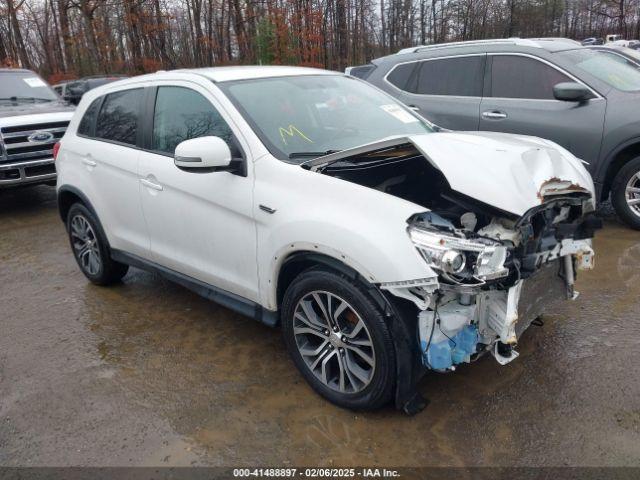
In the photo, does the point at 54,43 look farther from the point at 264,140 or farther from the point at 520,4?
the point at 264,140

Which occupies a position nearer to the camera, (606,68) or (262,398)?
(262,398)

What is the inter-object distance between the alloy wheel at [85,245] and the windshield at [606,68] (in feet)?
16.7

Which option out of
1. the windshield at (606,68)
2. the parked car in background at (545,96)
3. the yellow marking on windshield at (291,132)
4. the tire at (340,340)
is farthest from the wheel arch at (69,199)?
the windshield at (606,68)

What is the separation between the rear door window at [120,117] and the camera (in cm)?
422

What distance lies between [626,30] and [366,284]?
35.2 m

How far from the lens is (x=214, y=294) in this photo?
369 centimetres

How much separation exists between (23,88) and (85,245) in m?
5.64

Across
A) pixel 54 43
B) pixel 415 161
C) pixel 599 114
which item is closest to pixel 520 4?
pixel 54 43

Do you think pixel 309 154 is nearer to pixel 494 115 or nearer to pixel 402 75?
pixel 494 115

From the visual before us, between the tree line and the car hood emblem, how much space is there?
17.7m

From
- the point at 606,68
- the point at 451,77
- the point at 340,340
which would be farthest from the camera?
the point at 451,77

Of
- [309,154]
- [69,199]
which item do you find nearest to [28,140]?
[69,199]

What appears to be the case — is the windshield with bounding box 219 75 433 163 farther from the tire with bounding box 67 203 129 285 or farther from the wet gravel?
the tire with bounding box 67 203 129 285

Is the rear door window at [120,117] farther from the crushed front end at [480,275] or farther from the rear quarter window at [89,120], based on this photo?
the crushed front end at [480,275]
